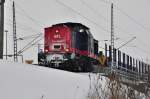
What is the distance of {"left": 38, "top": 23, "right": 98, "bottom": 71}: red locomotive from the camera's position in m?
18.6

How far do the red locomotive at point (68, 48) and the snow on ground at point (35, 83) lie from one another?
1279 centimetres

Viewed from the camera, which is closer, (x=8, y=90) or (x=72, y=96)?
(x=8, y=90)

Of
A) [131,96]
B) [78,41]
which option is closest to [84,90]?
[131,96]

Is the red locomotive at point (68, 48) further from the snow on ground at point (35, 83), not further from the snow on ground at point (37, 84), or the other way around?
the snow on ground at point (35, 83)

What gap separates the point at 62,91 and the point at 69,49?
15281 millimetres

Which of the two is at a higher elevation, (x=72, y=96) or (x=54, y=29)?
(x=54, y=29)

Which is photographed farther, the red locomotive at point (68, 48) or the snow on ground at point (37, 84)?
the red locomotive at point (68, 48)

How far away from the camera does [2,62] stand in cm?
341

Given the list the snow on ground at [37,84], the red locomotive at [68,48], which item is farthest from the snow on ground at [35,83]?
the red locomotive at [68,48]

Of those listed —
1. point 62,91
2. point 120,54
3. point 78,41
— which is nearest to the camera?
point 62,91

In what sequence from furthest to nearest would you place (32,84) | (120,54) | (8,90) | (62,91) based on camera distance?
1. (120,54)
2. (62,91)
3. (32,84)
4. (8,90)

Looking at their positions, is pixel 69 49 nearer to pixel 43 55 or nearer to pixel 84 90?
pixel 43 55

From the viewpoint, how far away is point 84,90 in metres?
5.22

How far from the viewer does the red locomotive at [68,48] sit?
1858 centimetres
